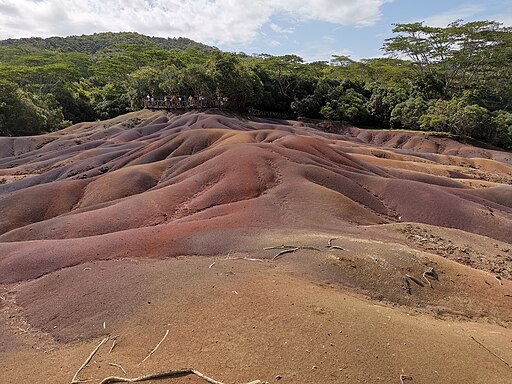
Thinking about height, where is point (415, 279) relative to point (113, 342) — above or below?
below

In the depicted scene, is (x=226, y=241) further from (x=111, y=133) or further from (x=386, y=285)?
(x=111, y=133)

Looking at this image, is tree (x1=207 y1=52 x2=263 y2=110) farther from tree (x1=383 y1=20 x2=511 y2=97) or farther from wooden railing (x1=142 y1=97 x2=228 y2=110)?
tree (x1=383 y1=20 x2=511 y2=97)

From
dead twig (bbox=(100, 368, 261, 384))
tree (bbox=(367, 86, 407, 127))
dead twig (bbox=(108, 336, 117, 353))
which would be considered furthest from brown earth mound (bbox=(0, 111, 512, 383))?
tree (bbox=(367, 86, 407, 127))

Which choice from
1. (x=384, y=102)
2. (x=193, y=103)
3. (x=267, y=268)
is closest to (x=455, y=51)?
(x=384, y=102)

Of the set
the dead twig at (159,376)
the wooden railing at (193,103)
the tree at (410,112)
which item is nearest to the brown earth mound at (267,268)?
the dead twig at (159,376)

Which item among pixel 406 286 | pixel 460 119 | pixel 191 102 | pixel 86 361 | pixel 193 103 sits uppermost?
pixel 460 119

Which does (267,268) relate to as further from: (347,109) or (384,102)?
(384,102)
